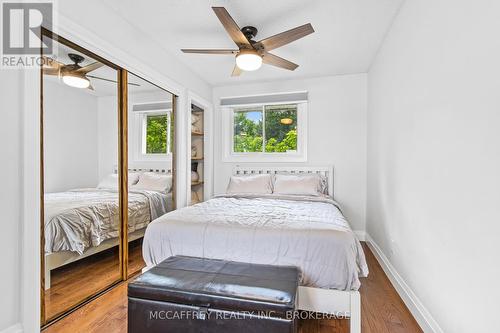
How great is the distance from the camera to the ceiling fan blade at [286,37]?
6.70 ft

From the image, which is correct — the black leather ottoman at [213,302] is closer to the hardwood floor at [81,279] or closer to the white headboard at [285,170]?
the hardwood floor at [81,279]

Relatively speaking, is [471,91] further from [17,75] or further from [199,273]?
[17,75]

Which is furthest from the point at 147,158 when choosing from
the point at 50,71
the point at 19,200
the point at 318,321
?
the point at 318,321

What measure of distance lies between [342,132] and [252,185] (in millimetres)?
1605

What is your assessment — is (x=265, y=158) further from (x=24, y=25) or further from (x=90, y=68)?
(x=24, y=25)

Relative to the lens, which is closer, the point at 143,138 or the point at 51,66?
the point at 51,66

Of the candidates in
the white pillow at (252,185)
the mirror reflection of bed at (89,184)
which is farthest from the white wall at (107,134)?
the white pillow at (252,185)

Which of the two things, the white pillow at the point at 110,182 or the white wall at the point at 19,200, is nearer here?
the white wall at the point at 19,200

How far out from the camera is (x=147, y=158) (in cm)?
275

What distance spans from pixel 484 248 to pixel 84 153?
2756 millimetres

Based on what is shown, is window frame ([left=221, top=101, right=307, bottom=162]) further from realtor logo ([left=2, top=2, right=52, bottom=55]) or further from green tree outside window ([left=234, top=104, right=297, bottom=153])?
realtor logo ([left=2, top=2, right=52, bottom=55])

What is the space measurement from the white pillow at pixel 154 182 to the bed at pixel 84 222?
0.18 feet

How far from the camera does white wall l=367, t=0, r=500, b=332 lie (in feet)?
3.57

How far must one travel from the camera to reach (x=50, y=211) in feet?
5.79
